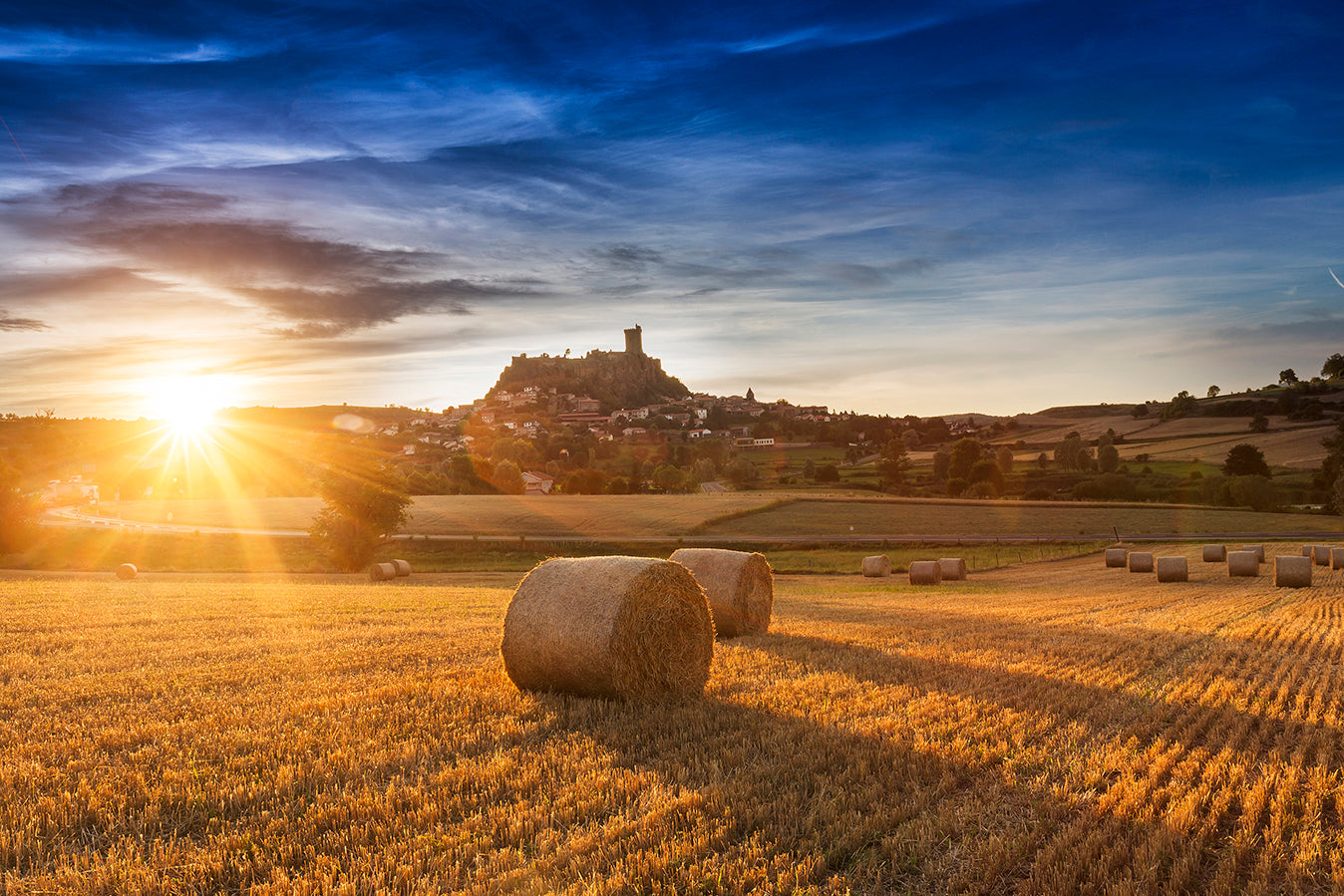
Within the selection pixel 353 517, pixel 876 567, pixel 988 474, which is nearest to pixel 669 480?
pixel 988 474

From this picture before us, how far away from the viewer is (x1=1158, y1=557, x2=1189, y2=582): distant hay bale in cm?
2711

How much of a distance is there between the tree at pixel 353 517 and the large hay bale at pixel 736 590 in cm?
3538

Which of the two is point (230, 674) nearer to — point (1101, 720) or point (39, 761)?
point (39, 761)

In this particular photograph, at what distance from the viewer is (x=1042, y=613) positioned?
17.5m

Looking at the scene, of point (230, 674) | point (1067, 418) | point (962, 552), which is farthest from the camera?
point (1067, 418)

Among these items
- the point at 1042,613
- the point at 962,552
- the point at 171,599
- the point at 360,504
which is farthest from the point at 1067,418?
the point at 171,599

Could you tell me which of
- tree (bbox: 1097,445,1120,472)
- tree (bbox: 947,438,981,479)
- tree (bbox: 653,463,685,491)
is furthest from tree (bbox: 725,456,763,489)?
tree (bbox: 1097,445,1120,472)

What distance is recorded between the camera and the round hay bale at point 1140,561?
98.9 ft

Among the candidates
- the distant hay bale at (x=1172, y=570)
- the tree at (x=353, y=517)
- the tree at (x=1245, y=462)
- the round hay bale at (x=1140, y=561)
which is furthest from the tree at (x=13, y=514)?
the tree at (x=1245, y=462)

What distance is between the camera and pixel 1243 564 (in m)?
27.2

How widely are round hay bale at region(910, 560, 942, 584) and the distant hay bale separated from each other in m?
7.18

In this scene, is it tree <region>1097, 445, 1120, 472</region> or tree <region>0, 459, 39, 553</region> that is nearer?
tree <region>0, 459, 39, 553</region>

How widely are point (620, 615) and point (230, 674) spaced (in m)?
4.87

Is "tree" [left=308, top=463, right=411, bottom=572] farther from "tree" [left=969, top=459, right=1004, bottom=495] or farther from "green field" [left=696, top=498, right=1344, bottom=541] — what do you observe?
"tree" [left=969, top=459, right=1004, bottom=495]
